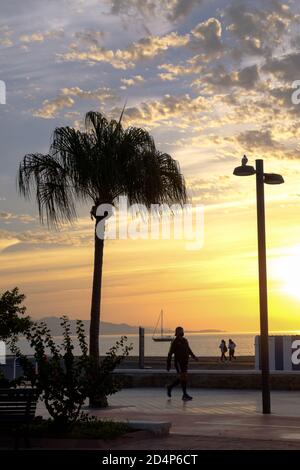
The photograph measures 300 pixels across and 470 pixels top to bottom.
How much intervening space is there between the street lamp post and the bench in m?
7.79

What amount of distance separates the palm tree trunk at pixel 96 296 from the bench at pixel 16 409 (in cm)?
854

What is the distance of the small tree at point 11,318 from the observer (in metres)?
15.6

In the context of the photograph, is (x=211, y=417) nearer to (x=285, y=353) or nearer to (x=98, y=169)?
(x=98, y=169)

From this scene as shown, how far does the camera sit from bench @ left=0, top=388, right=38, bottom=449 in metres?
12.7

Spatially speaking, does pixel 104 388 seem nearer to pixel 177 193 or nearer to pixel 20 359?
pixel 20 359

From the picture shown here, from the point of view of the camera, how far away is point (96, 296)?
2169cm

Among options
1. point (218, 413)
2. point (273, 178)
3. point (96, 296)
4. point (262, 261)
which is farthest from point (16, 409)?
point (273, 178)

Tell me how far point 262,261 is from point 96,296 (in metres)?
4.42

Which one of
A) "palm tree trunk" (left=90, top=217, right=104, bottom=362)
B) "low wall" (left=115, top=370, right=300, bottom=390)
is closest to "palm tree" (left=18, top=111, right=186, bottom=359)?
"palm tree trunk" (left=90, top=217, right=104, bottom=362)

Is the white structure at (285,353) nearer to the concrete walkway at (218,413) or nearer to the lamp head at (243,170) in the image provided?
the concrete walkway at (218,413)

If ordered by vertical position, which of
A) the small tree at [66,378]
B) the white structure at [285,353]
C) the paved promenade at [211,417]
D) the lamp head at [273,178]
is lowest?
the paved promenade at [211,417]

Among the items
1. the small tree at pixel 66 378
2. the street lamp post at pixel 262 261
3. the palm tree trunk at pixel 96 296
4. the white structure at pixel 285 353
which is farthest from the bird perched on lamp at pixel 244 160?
the white structure at pixel 285 353

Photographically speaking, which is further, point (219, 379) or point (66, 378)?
point (219, 379)
